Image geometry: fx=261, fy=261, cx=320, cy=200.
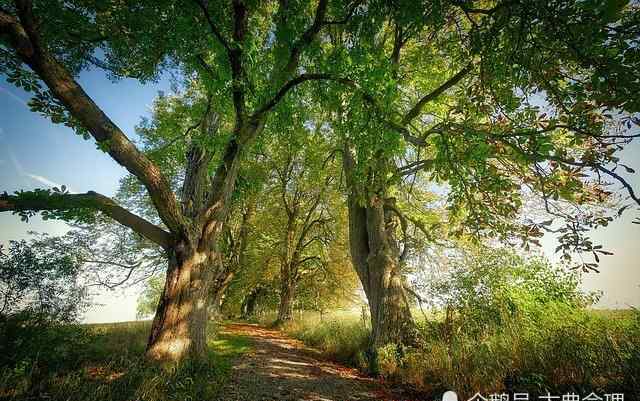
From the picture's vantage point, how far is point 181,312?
550 centimetres

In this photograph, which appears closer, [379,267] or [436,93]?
[436,93]

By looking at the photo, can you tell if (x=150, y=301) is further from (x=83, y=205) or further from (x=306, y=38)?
(x=306, y=38)

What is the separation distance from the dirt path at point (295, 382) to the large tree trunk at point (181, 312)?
4.00 ft

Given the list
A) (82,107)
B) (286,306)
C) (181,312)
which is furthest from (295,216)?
(82,107)

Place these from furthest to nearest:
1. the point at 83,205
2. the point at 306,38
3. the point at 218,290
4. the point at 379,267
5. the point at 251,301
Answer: the point at 251,301
the point at 218,290
the point at 379,267
the point at 306,38
the point at 83,205

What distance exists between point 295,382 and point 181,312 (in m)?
3.00

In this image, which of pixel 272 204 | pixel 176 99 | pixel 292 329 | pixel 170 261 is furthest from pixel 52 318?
pixel 272 204

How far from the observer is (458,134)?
13.8 feet

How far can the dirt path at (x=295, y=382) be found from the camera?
507 cm

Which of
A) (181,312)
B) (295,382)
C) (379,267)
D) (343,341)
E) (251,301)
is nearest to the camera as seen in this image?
(181,312)

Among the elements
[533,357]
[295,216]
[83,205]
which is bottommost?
[533,357]

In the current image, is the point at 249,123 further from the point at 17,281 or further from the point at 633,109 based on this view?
the point at 633,109

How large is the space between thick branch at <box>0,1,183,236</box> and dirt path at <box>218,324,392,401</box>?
12.0ft

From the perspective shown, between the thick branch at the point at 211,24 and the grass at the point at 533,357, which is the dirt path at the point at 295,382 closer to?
the grass at the point at 533,357
